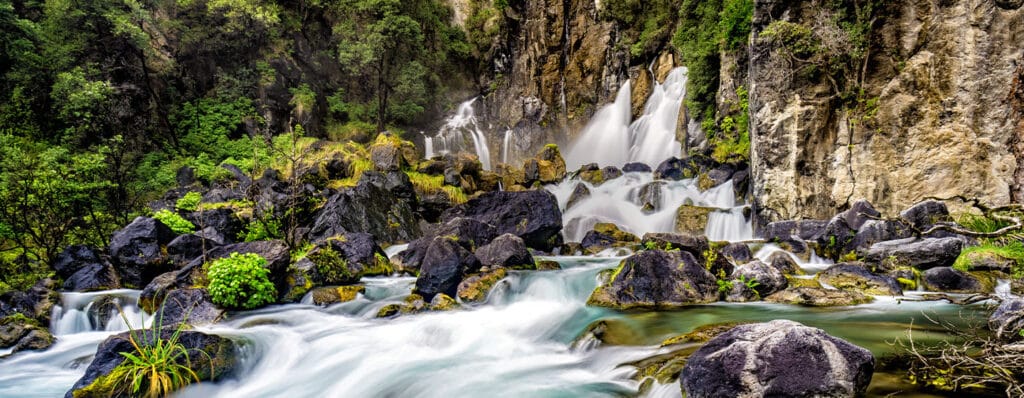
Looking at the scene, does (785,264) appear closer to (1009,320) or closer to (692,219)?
(692,219)

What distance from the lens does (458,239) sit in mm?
10953

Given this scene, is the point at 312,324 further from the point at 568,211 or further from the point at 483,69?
the point at 483,69

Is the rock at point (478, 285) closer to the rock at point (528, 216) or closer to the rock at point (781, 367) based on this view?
the rock at point (528, 216)

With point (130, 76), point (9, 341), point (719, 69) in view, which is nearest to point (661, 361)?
point (9, 341)

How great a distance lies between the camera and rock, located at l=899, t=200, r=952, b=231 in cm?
996

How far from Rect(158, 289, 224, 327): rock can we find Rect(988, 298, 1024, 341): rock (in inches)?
353

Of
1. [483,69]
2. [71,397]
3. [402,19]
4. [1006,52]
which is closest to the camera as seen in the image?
[71,397]

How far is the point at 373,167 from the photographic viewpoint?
18641mm

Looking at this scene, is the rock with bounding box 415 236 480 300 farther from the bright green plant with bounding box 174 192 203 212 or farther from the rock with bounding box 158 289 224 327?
the bright green plant with bounding box 174 192 203 212

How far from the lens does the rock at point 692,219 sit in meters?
14.7

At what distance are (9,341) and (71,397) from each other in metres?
3.73

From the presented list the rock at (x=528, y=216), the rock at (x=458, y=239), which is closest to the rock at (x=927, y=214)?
the rock at (x=528, y=216)

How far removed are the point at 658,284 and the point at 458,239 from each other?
16.8 feet

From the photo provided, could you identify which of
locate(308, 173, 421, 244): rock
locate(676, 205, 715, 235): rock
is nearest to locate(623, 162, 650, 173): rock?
locate(676, 205, 715, 235): rock
